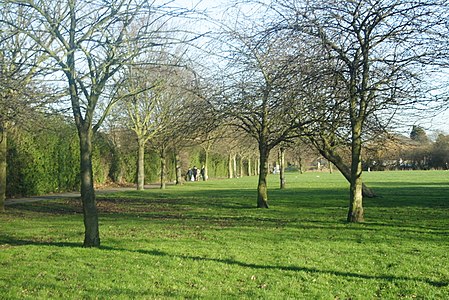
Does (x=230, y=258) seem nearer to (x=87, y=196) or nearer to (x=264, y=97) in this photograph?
(x=87, y=196)

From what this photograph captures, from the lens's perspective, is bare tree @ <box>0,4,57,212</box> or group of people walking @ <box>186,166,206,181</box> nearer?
bare tree @ <box>0,4,57,212</box>

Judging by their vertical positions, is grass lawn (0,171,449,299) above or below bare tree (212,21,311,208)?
below

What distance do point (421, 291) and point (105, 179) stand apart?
106 ft

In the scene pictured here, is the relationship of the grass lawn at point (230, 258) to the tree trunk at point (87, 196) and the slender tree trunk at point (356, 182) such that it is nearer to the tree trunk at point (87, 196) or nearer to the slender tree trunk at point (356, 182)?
the tree trunk at point (87, 196)

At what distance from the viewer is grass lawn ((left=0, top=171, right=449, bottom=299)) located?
5.98 metres

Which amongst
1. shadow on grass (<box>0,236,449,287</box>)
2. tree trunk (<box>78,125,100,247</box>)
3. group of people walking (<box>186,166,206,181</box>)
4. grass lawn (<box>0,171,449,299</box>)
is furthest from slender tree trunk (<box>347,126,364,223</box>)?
group of people walking (<box>186,166,206,181</box>)

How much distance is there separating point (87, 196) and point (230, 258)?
119 inches

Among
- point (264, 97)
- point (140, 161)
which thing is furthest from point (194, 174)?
point (264, 97)

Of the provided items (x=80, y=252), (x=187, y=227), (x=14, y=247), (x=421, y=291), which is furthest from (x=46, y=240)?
(x=421, y=291)

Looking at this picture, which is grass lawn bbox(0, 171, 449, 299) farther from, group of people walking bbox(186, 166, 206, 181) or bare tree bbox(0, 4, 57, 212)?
group of people walking bbox(186, 166, 206, 181)

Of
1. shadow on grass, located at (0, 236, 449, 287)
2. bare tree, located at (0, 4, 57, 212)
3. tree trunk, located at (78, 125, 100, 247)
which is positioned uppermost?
bare tree, located at (0, 4, 57, 212)

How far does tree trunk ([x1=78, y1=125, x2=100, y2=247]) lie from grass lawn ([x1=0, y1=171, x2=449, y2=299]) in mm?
272

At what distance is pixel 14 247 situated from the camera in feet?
30.0

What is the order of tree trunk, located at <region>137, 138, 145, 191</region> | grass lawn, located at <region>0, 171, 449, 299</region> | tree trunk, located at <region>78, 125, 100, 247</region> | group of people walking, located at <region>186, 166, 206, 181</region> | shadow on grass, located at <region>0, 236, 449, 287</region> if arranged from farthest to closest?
group of people walking, located at <region>186, 166, 206, 181</region> → tree trunk, located at <region>137, 138, 145, 191</region> → tree trunk, located at <region>78, 125, 100, 247</region> → shadow on grass, located at <region>0, 236, 449, 287</region> → grass lawn, located at <region>0, 171, 449, 299</region>
